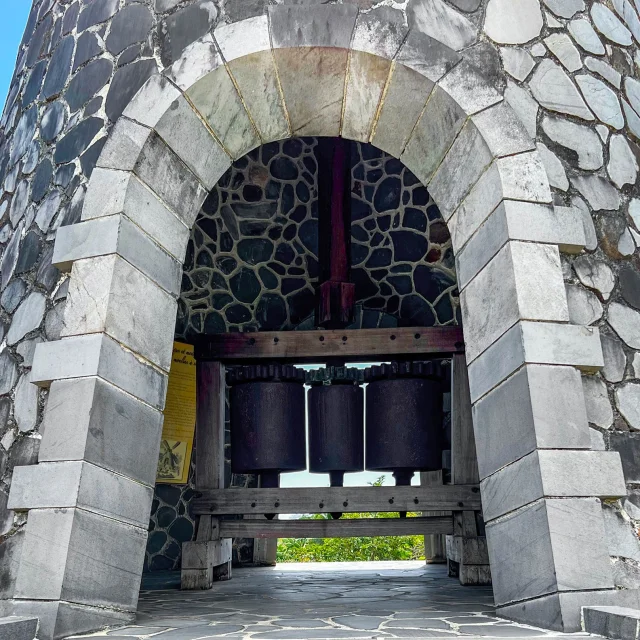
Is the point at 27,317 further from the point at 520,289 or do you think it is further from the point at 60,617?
the point at 520,289

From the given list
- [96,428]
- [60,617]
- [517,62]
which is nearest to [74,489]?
[96,428]

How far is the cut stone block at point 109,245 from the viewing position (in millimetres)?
3488

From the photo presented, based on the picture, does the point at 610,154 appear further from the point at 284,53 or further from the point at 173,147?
the point at 173,147

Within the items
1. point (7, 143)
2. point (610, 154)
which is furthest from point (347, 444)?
point (7, 143)

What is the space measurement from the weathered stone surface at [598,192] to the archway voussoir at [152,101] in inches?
74.6

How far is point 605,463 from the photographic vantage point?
10.2 ft

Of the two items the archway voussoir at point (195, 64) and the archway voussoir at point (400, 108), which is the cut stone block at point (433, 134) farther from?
the archway voussoir at point (195, 64)

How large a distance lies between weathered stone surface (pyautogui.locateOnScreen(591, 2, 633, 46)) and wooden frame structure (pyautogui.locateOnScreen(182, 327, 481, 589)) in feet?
6.22

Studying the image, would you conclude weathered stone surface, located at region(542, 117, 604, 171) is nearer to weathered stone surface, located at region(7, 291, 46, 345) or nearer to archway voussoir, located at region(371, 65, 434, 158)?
archway voussoir, located at region(371, 65, 434, 158)

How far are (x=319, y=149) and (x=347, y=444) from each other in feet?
9.25

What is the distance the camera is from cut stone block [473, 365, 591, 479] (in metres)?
3.09

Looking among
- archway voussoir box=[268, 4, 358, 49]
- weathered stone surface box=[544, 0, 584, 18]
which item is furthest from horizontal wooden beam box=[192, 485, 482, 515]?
weathered stone surface box=[544, 0, 584, 18]

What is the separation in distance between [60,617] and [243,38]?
103 inches

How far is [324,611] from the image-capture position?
144 inches
